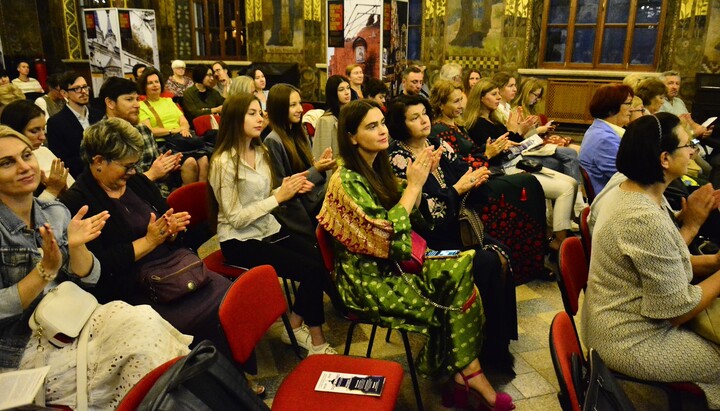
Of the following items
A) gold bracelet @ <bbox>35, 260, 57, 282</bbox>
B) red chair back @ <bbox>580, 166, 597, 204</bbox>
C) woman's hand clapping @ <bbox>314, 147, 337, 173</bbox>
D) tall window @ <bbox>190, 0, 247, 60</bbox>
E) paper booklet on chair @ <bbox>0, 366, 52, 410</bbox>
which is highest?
tall window @ <bbox>190, 0, 247, 60</bbox>

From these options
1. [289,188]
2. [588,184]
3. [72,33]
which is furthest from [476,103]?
[72,33]

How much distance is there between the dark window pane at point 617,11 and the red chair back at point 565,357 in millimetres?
9100

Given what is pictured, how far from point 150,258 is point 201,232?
2.50ft

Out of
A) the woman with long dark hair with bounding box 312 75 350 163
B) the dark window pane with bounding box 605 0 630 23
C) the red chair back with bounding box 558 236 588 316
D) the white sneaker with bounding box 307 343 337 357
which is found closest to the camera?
the red chair back with bounding box 558 236 588 316

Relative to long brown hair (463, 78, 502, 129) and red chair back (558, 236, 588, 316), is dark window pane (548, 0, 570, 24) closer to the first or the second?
long brown hair (463, 78, 502, 129)

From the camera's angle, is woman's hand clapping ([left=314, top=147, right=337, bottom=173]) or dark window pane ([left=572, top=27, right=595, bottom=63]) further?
dark window pane ([left=572, top=27, right=595, bottom=63])

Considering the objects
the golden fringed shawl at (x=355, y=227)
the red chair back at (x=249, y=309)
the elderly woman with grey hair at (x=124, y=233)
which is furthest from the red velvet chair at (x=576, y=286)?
the elderly woman with grey hair at (x=124, y=233)

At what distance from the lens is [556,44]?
9.75 metres

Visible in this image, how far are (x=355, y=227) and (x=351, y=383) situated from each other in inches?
28.5

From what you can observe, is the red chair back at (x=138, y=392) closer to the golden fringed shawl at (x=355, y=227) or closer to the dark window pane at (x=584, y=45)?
the golden fringed shawl at (x=355, y=227)

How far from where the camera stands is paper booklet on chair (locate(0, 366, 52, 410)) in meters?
1.55

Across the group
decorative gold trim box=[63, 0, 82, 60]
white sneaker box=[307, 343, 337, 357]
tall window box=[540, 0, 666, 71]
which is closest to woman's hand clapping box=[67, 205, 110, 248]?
white sneaker box=[307, 343, 337, 357]

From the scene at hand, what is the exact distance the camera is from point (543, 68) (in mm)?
9859

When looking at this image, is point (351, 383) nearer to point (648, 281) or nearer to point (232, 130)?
point (648, 281)
